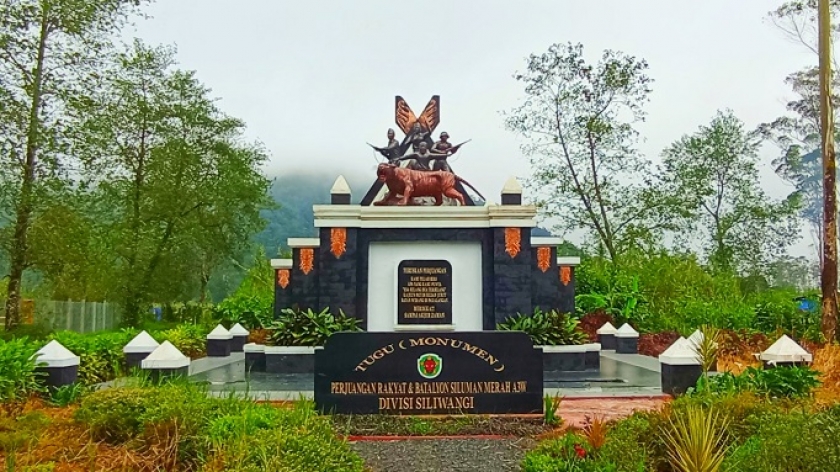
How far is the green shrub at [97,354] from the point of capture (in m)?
10.3

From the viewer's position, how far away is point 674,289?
2194cm

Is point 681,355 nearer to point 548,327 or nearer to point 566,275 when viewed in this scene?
point 548,327

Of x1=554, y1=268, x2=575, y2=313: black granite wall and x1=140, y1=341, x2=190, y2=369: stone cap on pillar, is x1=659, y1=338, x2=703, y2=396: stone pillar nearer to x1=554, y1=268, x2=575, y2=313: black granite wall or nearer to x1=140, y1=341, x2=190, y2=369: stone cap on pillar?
x1=554, y1=268, x2=575, y2=313: black granite wall

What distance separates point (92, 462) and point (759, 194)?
104 ft

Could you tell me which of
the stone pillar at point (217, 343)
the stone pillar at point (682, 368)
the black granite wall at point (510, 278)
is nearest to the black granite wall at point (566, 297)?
the black granite wall at point (510, 278)

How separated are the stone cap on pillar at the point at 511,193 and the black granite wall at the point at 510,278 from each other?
77 centimetres

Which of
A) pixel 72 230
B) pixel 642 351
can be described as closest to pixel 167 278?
pixel 72 230

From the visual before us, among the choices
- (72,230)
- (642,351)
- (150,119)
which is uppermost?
(150,119)

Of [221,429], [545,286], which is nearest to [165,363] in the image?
[221,429]

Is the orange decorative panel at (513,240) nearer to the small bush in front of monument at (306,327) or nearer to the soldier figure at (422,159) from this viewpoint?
the soldier figure at (422,159)

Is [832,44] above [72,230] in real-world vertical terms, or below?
above

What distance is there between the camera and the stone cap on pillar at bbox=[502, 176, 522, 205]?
48.1ft

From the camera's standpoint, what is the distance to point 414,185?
14711 mm

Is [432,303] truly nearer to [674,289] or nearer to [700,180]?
[674,289]
